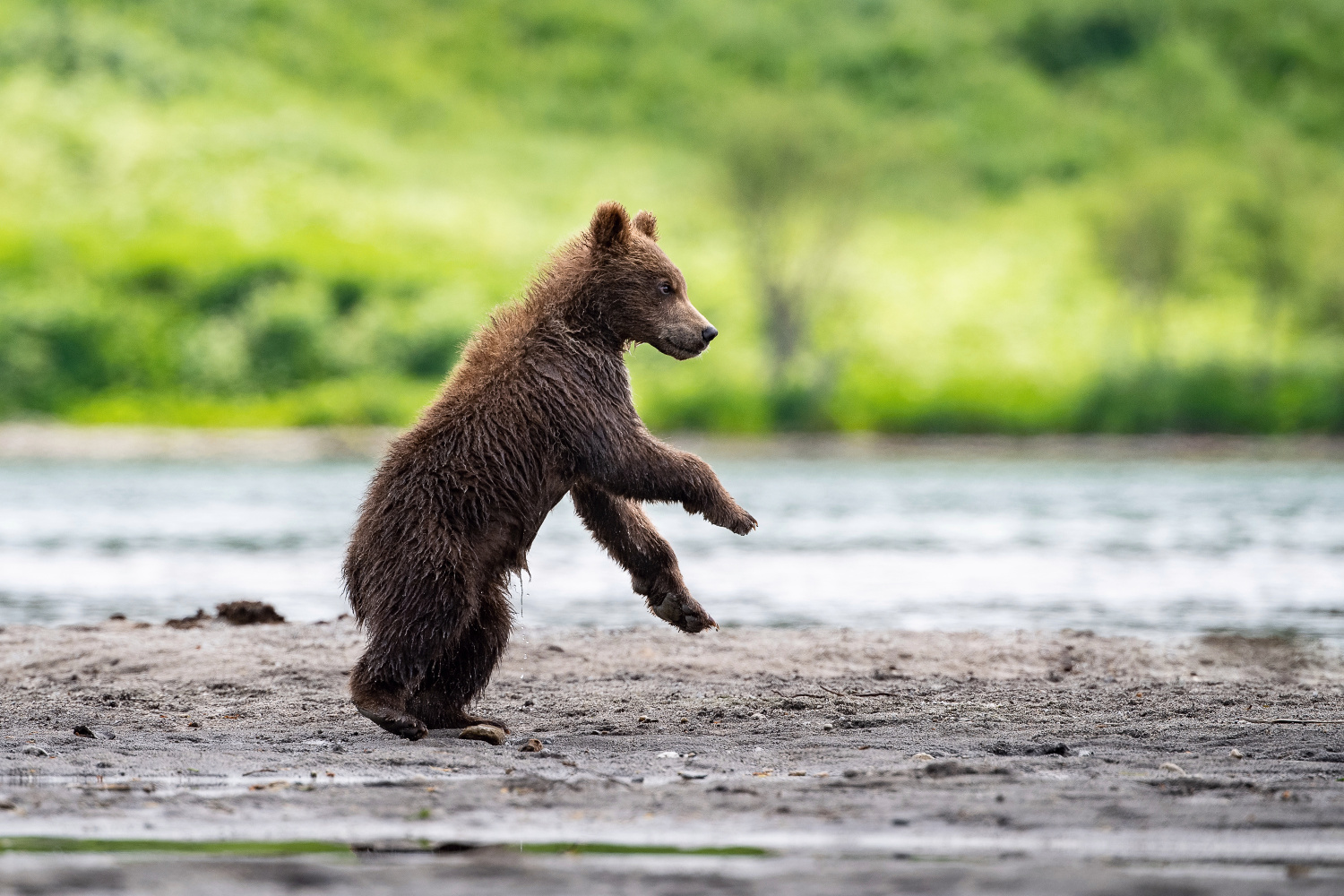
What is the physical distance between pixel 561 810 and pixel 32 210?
248ft

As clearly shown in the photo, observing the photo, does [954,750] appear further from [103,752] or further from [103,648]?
[103,648]

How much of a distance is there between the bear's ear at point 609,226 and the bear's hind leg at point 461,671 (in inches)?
67.2

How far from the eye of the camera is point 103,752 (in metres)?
6.55

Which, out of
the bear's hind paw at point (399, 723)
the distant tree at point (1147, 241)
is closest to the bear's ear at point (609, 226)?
the bear's hind paw at point (399, 723)

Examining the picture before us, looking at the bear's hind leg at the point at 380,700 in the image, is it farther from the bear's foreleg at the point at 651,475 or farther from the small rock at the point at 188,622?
the small rock at the point at 188,622

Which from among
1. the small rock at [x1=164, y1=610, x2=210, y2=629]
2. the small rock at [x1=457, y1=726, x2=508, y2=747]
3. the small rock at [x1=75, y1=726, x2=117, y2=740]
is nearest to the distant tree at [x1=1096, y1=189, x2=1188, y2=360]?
the small rock at [x1=164, y1=610, x2=210, y2=629]

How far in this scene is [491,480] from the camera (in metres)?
7.02

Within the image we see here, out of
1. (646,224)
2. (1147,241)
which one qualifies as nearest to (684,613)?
(646,224)

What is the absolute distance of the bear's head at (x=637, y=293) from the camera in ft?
24.4

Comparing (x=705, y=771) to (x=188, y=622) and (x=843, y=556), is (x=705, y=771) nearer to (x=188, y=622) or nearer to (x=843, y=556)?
(x=188, y=622)

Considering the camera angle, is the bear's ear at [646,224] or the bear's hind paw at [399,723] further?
the bear's ear at [646,224]

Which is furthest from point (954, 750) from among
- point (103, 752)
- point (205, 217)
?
point (205, 217)

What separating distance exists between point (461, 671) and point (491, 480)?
85 cm

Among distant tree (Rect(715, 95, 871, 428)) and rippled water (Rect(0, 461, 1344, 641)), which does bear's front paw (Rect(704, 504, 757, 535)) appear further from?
distant tree (Rect(715, 95, 871, 428))
